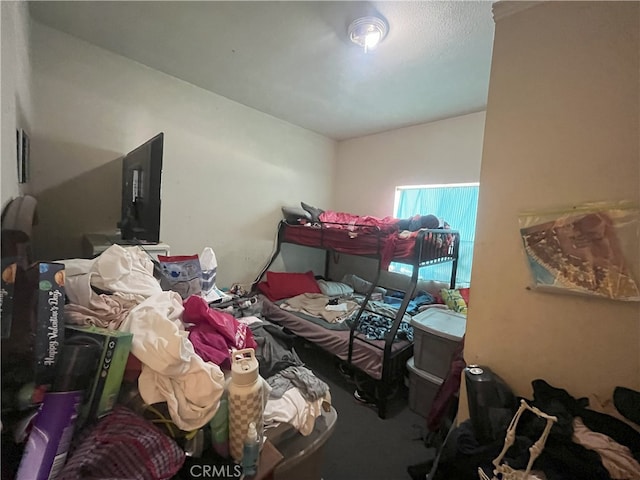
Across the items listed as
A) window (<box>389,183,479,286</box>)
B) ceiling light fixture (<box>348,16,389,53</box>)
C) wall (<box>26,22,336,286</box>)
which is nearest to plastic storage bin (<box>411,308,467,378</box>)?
window (<box>389,183,479,286</box>)

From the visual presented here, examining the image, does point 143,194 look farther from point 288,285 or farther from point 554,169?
point 554,169

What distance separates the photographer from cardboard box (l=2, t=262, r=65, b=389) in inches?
20.3

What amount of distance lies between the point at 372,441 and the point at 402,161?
2.63 meters

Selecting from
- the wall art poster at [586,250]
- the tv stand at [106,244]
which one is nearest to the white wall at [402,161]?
the wall art poster at [586,250]

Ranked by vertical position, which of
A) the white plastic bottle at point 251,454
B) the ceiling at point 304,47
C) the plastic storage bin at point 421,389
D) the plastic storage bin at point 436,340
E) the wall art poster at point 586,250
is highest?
the ceiling at point 304,47

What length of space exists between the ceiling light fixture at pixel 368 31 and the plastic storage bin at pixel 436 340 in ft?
5.84

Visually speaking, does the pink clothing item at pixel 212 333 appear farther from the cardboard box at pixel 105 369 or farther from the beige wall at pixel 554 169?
the beige wall at pixel 554 169

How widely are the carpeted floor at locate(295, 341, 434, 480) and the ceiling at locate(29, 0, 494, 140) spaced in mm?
2387

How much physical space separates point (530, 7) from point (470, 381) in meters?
1.47

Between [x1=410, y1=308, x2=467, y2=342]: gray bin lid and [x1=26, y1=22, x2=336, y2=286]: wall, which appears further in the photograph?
[x1=26, y1=22, x2=336, y2=286]: wall

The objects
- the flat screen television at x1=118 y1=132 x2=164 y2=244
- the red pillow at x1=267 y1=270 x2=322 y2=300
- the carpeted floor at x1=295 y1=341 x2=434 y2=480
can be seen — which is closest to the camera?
the carpeted floor at x1=295 y1=341 x2=434 y2=480

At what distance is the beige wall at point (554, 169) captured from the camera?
2.90 feet

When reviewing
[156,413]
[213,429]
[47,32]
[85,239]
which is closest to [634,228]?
[213,429]

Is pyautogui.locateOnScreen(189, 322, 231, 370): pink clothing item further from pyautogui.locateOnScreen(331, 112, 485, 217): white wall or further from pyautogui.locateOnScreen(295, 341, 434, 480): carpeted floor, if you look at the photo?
pyautogui.locateOnScreen(331, 112, 485, 217): white wall
